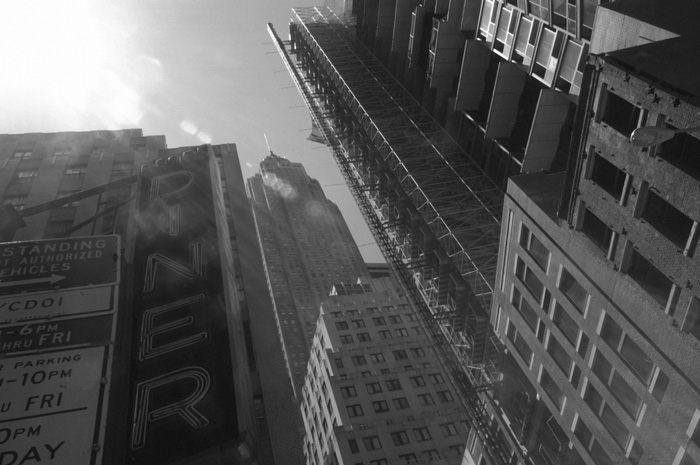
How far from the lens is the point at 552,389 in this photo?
2570 cm

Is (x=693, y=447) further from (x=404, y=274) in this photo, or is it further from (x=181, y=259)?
(x=404, y=274)

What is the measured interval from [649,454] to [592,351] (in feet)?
12.4

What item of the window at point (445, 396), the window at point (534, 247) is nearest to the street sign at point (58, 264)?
the window at point (534, 247)

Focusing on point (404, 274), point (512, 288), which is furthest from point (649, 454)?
point (404, 274)

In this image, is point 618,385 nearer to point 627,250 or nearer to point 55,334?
point 627,250

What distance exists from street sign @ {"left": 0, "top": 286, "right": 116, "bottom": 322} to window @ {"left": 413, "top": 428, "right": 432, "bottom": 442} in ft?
169

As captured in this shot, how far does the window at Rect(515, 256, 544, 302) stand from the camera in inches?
995

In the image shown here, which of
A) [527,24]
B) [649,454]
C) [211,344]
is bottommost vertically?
[649,454]

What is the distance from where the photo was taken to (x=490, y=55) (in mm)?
36188

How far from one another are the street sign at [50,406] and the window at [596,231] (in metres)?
15.8

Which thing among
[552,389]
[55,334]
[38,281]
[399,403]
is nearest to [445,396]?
[399,403]

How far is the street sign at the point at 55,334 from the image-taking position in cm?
1408

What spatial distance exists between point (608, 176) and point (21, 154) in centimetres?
2930

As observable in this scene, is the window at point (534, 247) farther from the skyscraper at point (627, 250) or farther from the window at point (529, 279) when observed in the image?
the window at point (529, 279)
